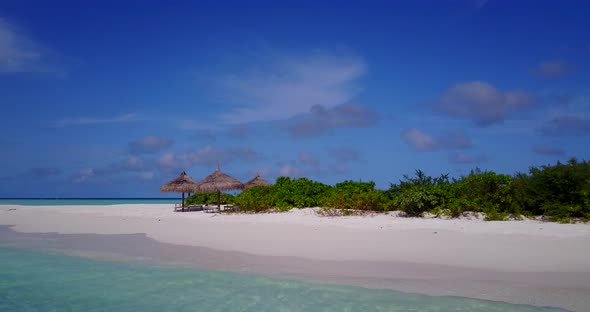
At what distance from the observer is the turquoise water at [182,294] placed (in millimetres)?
4934

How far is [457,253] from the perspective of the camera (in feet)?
24.8

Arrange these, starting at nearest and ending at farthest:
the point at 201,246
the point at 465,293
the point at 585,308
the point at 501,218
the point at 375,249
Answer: the point at 585,308 → the point at 465,293 → the point at 375,249 → the point at 201,246 → the point at 501,218

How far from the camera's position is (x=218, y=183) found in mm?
20266

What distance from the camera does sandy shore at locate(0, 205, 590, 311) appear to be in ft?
18.4

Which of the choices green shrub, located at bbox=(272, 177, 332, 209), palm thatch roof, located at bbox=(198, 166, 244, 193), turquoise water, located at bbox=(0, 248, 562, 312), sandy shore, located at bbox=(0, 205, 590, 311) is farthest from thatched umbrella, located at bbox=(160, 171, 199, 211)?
turquoise water, located at bbox=(0, 248, 562, 312)

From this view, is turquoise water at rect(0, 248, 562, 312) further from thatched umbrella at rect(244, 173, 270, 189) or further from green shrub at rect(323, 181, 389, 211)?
thatched umbrella at rect(244, 173, 270, 189)

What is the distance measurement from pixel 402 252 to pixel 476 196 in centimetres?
562

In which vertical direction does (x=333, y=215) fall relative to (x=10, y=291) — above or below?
above

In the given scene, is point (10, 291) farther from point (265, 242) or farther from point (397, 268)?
point (397, 268)

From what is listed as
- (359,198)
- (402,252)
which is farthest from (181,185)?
(402,252)

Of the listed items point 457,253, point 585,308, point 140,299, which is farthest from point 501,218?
point 140,299

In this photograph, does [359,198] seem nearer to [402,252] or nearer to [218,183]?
[402,252]

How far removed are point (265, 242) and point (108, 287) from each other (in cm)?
398

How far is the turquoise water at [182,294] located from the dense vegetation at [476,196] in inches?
286
